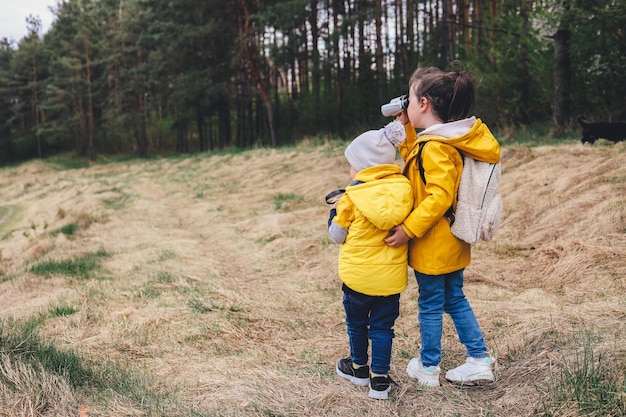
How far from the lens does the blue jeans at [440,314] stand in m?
2.80

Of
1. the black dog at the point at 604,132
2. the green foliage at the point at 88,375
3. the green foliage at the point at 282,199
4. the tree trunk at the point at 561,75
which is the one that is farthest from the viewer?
the tree trunk at the point at 561,75

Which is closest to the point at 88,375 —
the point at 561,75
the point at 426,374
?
the point at 426,374

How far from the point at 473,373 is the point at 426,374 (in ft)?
0.86

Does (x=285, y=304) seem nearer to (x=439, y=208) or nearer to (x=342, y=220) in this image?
(x=342, y=220)

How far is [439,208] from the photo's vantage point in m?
2.63

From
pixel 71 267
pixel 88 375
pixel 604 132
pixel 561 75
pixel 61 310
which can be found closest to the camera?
pixel 88 375

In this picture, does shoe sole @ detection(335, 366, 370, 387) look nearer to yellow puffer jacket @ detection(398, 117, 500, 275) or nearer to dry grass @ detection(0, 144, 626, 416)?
dry grass @ detection(0, 144, 626, 416)

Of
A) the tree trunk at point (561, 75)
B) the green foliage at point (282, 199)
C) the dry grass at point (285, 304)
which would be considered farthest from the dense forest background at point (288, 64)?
the green foliage at point (282, 199)

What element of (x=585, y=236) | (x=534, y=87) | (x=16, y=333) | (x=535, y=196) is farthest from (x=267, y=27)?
(x=16, y=333)

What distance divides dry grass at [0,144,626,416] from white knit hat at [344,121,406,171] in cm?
132

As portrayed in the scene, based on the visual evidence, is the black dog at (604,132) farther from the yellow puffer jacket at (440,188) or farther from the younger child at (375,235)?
the younger child at (375,235)

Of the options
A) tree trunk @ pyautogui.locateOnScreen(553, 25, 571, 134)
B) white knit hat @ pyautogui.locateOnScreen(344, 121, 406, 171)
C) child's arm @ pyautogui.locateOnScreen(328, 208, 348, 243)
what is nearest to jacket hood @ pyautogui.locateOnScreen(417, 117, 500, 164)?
white knit hat @ pyautogui.locateOnScreen(344, 121, 406, 171)

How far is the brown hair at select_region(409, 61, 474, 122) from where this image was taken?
2.71 m

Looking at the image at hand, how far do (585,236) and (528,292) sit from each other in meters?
1.55
